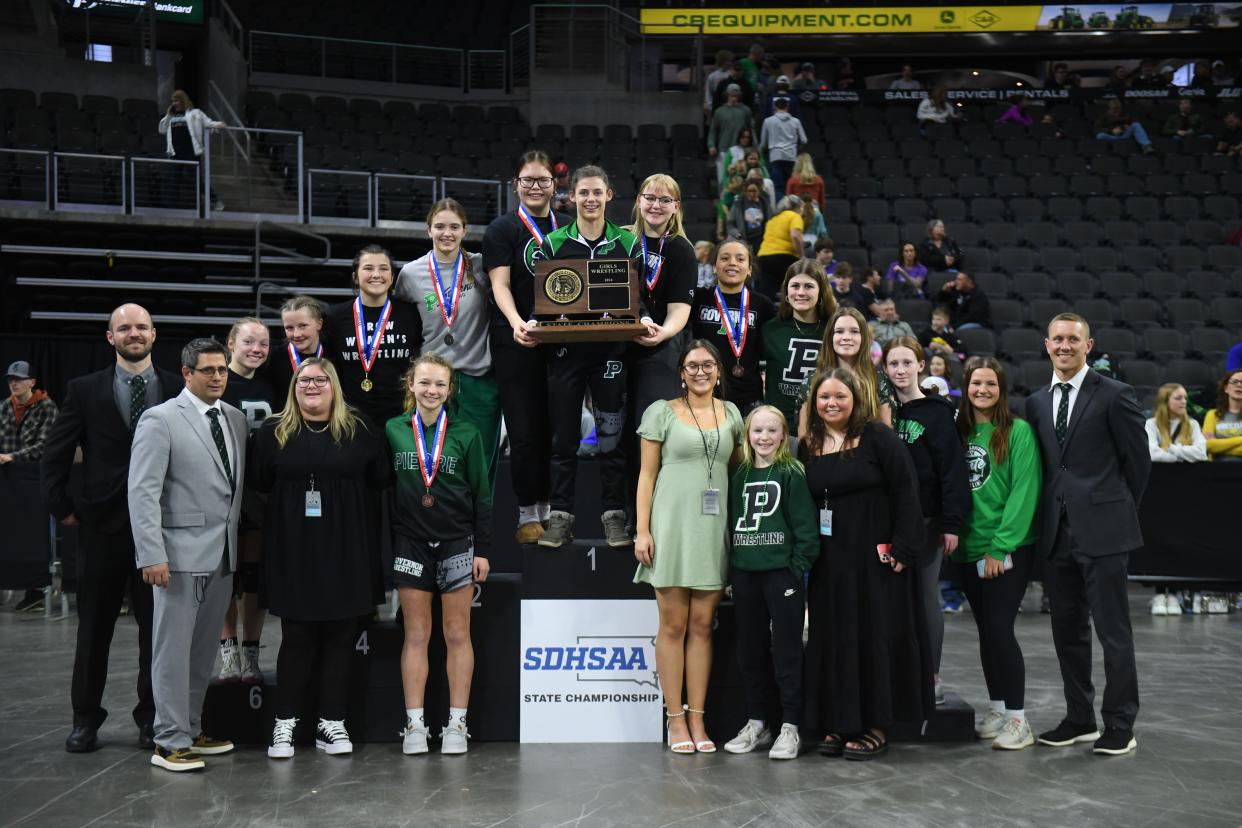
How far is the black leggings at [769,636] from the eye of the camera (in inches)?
188

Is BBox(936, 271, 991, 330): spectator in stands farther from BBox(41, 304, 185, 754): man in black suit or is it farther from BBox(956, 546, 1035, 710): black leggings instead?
BBox(41, 304, 185, 754): man in black suit

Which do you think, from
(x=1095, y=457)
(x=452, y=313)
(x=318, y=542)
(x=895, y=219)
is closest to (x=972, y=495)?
(x=1095, y=457)

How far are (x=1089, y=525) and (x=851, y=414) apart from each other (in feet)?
3.69

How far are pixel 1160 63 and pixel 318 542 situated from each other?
19913 millimetres

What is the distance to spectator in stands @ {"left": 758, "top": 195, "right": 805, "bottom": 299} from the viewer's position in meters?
8.66

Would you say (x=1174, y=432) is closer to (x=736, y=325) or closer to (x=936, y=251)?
(x=936, y=251)

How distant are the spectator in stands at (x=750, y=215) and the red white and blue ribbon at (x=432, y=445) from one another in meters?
5.44

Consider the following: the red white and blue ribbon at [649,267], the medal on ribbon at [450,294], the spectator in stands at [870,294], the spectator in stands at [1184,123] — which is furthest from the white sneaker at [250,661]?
the spectator in stands at [1184,123]

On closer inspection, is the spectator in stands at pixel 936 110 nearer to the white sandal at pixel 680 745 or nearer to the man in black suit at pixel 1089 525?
the man in black suit at pixel 1089 525

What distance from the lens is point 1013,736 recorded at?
4.98 m

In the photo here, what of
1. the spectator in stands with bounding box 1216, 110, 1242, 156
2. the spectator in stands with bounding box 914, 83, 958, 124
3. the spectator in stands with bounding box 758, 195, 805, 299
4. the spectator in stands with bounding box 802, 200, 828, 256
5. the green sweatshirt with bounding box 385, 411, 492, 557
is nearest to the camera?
the green sweatshirt with bounding box 385, 411, 492, 557

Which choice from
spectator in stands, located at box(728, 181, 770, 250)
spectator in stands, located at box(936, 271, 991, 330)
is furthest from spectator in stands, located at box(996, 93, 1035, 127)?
spectator in stands, located at box(728, 181, 770, 250)

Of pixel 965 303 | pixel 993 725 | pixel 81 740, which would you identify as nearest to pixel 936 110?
pixel 965 303

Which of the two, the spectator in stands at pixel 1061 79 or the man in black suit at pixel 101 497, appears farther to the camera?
the spectator in stands at pixel 1061 79
